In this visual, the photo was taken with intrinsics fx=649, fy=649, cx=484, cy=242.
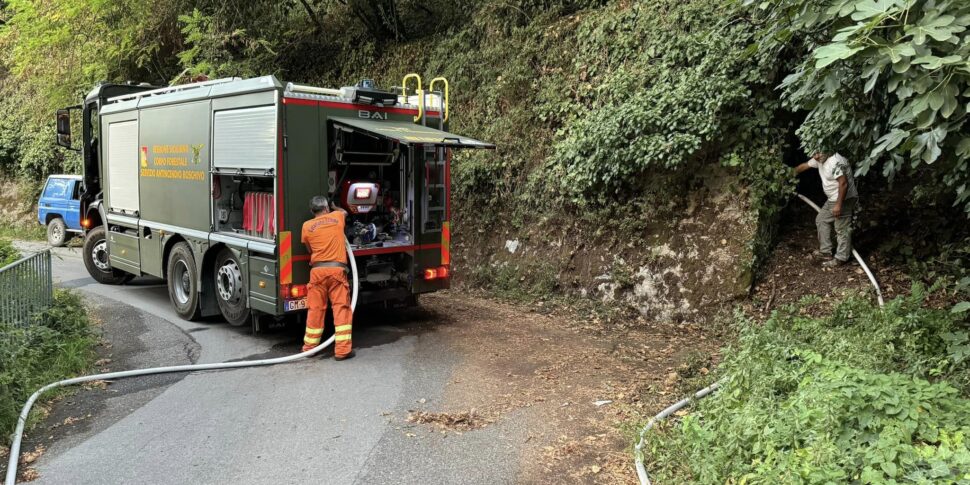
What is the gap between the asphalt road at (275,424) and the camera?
4.26 meters

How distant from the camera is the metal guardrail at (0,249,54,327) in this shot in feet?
19.6

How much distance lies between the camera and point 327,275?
6.84 m

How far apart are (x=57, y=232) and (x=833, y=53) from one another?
58.9 ft

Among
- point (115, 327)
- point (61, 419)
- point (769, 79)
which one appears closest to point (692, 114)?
point (769, 79)

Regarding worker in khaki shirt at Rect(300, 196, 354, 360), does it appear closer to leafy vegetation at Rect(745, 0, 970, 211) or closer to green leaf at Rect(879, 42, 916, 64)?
leafy vegetation at Rect(745, 0, 970, 211)

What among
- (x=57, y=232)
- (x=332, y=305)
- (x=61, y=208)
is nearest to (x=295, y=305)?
(x=332, y=305)

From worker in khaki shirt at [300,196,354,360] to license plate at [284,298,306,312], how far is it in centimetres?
21

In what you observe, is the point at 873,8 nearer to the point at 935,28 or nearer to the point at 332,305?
the point at 935,28

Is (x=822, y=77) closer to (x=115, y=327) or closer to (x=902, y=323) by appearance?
(x=902, y=323)

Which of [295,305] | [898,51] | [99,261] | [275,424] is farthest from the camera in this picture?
[99,261]

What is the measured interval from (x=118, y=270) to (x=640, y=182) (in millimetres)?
8827

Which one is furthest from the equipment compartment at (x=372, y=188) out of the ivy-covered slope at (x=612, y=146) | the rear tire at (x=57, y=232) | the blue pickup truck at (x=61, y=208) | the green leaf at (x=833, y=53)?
the rear tire at (x=57, y=232)

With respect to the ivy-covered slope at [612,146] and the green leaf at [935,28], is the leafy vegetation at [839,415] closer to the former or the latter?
the green leaf at [935,28]

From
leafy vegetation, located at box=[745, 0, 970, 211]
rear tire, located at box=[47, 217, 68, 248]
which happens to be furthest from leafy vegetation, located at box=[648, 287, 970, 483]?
rear tire, located at box=[47, 217, 68, 248]
